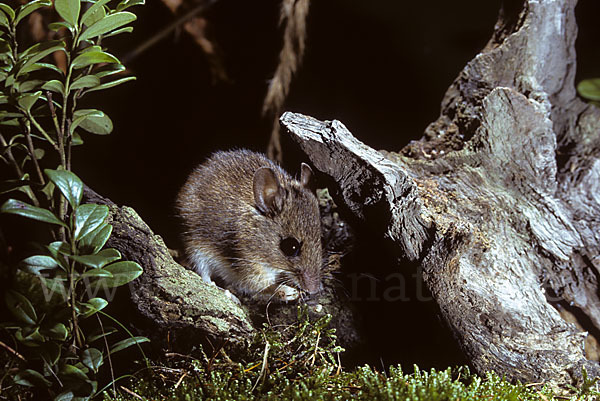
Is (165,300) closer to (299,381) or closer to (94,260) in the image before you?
(94,260)

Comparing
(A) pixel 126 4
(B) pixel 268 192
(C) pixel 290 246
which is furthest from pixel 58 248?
(C) pixel 290 246

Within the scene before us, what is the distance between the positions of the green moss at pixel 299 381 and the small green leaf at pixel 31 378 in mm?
263

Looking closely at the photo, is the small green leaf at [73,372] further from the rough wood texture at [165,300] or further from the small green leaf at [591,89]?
the small green leaf at [591,89]

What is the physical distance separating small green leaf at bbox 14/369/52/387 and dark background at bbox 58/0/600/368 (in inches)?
52.0

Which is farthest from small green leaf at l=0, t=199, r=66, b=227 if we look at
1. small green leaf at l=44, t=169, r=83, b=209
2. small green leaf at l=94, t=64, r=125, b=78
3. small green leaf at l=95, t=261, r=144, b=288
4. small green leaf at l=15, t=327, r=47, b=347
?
small green leaf at l=94, t=64, r=125, b=78

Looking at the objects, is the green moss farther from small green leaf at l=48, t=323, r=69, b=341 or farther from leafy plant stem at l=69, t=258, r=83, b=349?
small green leaf at l=48, t=323, r=69, b=341

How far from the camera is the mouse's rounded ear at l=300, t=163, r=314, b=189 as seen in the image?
9.68 feet

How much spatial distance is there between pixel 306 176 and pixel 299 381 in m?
1.25

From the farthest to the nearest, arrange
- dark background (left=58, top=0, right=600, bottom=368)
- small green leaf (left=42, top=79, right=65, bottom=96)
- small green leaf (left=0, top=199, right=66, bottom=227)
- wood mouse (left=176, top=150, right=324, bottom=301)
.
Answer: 1. dark background (left=58, top=0, right=600, bottom=368)
2. wood mouse (left=176, top=150, right=324, bottom=301)
3. small green leaf (left=42, top=79, right=65, bottom=96)
4. small green leaf (left=0, top=199, right=66, bottom=227)

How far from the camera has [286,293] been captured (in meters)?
3.00

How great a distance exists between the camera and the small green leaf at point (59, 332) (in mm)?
1930

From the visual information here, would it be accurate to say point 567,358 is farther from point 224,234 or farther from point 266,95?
point 266,95

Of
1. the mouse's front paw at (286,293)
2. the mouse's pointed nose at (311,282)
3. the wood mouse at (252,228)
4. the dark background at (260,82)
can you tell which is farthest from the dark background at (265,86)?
the mouse's front paw at (286,293)

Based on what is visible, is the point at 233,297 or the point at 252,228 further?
the point at 252,228
